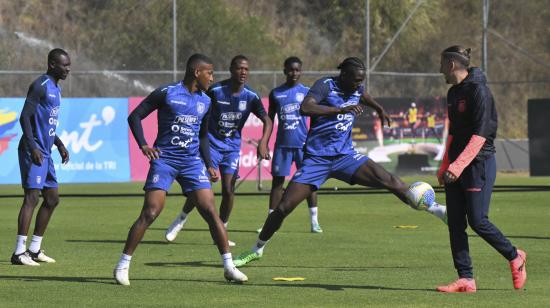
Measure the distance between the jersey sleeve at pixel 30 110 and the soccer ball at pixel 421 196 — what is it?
13.4 ft

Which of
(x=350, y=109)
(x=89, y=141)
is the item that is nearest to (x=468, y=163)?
(x=350, y=109)

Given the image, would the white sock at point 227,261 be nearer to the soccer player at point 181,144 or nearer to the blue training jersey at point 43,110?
the soccer player at point 181,144

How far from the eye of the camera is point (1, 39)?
113ft

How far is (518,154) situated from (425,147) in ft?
13.0

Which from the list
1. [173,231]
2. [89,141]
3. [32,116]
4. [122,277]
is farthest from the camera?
[89,141]

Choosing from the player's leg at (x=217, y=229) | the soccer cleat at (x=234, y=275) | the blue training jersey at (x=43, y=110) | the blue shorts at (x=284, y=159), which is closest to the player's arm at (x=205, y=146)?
the player's leg at (x=217, y=229)

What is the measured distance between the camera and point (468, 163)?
11.2m

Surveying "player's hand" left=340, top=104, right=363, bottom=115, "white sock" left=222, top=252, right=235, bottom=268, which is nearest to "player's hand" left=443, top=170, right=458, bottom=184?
"player's hand" left=340, top=104, right=363, bottom=115

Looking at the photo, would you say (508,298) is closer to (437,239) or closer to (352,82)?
(352,82)

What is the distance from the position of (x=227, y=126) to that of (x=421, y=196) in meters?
4.86

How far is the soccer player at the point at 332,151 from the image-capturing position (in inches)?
523

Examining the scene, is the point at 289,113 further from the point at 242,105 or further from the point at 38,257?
the point at 38,257

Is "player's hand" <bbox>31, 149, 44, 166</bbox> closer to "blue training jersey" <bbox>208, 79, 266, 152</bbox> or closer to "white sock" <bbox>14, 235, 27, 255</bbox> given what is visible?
"white sock" <bbox>14, 235, 27, 255</bbox>

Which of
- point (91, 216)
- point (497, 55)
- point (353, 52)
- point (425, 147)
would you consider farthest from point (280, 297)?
point (497, 55)
